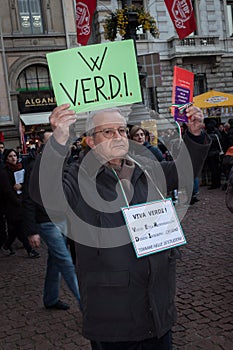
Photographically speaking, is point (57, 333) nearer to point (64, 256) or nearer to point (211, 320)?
point (64, 256)

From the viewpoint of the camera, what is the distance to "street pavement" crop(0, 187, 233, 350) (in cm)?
334

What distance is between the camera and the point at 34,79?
67.8 ft

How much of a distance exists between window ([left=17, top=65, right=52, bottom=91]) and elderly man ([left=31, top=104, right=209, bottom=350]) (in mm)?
19497

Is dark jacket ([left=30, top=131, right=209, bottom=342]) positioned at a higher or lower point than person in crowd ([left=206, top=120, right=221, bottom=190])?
higher

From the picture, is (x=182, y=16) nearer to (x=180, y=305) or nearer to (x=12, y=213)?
(x=12, y=213)

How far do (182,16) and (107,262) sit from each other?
1016 centimetres

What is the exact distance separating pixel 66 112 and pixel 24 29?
2083 cm

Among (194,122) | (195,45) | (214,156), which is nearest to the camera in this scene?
(194,122)

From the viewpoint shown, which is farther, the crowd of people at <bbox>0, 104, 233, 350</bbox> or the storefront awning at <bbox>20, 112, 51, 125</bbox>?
the storefront awning at <bbox>20, 112, 51, 125</bbox>

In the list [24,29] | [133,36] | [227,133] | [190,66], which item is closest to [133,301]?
[133,36]

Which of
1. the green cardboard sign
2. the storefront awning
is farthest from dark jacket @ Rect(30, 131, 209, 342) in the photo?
the storefront awning

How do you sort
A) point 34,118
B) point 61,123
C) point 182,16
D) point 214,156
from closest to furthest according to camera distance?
point 61,123, point 182,16, point 214,156, point 34,118

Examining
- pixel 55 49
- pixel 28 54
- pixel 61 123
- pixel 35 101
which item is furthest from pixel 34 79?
pixel 61 123

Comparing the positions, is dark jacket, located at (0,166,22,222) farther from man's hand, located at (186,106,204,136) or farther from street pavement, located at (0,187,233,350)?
man's hand, located at (186,106,204,136)
